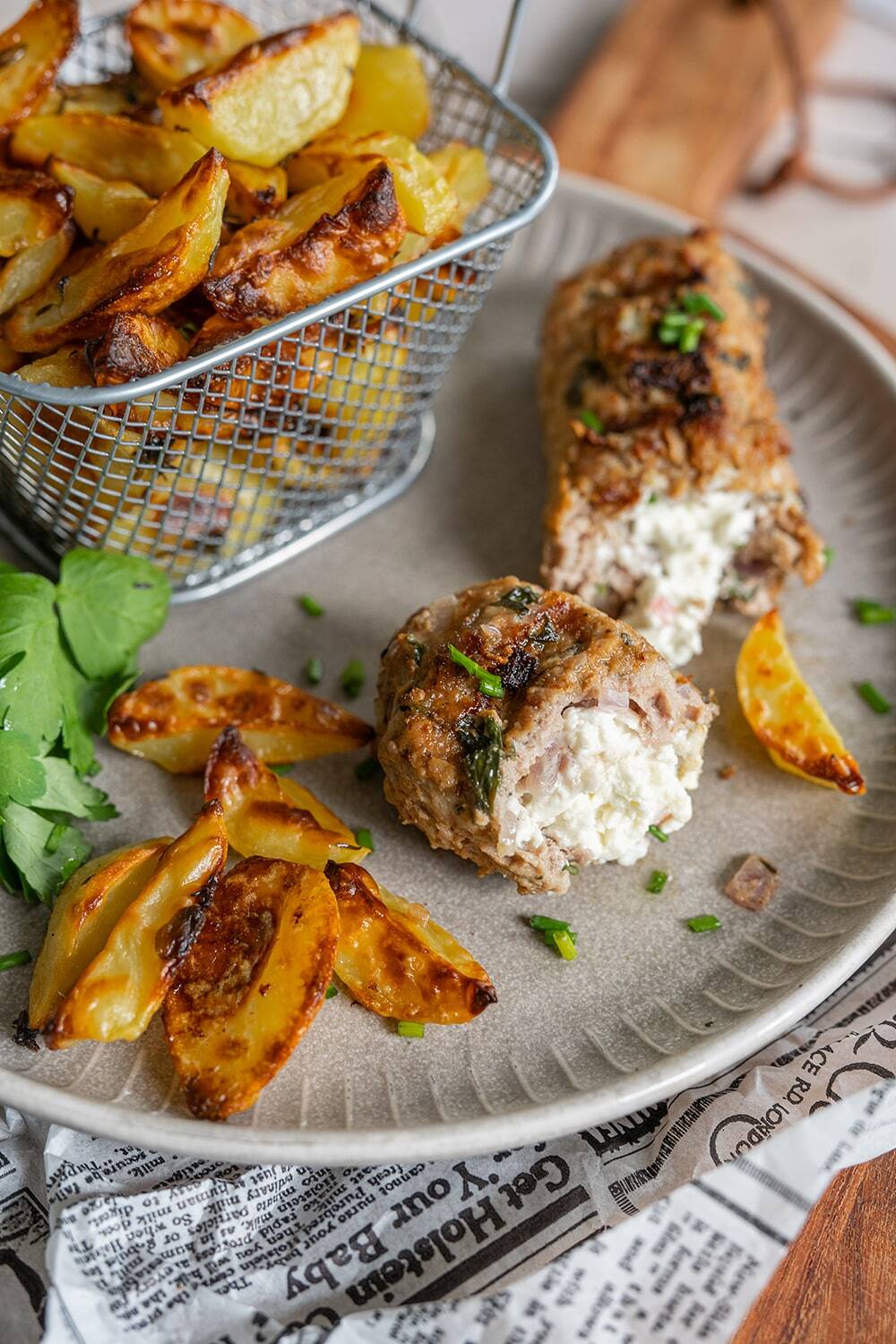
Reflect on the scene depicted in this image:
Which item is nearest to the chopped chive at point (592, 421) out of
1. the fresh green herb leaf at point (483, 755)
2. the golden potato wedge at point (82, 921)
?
the fresh green herb leaf at point (483, 755)

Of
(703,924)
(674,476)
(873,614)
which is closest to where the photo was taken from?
(703,924)

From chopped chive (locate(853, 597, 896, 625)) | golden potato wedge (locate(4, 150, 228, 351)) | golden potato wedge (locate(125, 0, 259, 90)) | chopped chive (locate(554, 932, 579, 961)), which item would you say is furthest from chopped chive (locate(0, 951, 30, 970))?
chopped chive (locate(853, 597, 896, 625))

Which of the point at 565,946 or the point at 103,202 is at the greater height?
the point at 103,202

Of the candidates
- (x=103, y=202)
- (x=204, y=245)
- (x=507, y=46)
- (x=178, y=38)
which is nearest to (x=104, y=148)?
(x=103, y=202)

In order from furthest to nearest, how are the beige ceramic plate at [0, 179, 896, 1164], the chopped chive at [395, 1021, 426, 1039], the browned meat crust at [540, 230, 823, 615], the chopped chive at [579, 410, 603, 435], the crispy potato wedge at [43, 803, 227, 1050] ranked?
the chopped chive at [579, 410, 603, 435], the browned meat crust at [540, 230, 823, 615], the chopped chive at [395, 1021, 426, 1039], the beige ceramic plate at [0, 179, 896, 1164], the crispy potato wedge at [43, 803, 227, 1050]

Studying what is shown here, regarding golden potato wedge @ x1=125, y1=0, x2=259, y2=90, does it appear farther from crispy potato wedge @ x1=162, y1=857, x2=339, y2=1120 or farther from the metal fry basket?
crispy potato wedge @ x1=162, y1=857, x2=339, y2=1120

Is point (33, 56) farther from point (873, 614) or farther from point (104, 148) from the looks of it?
point (873, 614)

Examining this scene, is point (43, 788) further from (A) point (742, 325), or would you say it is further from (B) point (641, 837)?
(A) point (742, 325)
